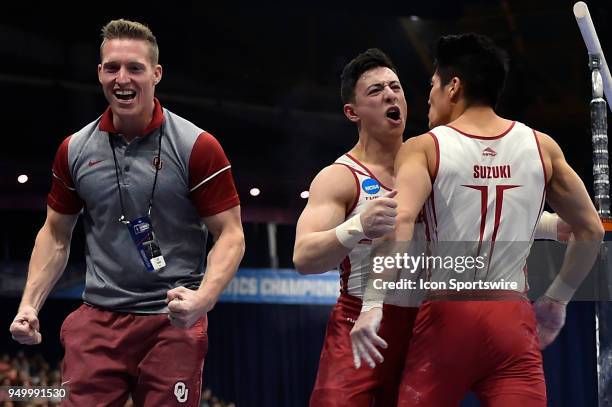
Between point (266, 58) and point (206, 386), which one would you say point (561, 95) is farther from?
point (206, 386)

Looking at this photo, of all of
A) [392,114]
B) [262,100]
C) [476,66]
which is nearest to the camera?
[476,66]

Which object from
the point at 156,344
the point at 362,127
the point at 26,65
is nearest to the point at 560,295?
the point at 362,127

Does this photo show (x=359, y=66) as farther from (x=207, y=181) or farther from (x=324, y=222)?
(x=207, y=181)

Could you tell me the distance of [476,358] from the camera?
99.6 inches

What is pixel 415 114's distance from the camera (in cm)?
1215

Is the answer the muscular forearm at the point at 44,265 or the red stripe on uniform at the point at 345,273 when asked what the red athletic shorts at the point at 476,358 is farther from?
the muscular forearm at the point at 44,265

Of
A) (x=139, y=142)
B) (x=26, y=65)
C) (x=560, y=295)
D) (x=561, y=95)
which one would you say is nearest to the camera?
(x=560, y=295)

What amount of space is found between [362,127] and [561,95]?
965 centimetres

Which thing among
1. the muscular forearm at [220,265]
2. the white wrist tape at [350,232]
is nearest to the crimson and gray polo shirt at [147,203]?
the muscular forearm at [220,265]

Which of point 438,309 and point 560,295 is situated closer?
point 438,309

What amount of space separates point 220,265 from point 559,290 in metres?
1.10

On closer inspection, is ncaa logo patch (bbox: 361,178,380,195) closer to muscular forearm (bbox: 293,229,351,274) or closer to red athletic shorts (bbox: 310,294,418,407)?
muscular forearm (bbox: 293,229,351,274)

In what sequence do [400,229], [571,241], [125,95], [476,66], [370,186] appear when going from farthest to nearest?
[370,186]
[125,95]
[571,241]
[476,66]
[400,229]

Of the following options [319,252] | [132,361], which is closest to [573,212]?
[319,252]
